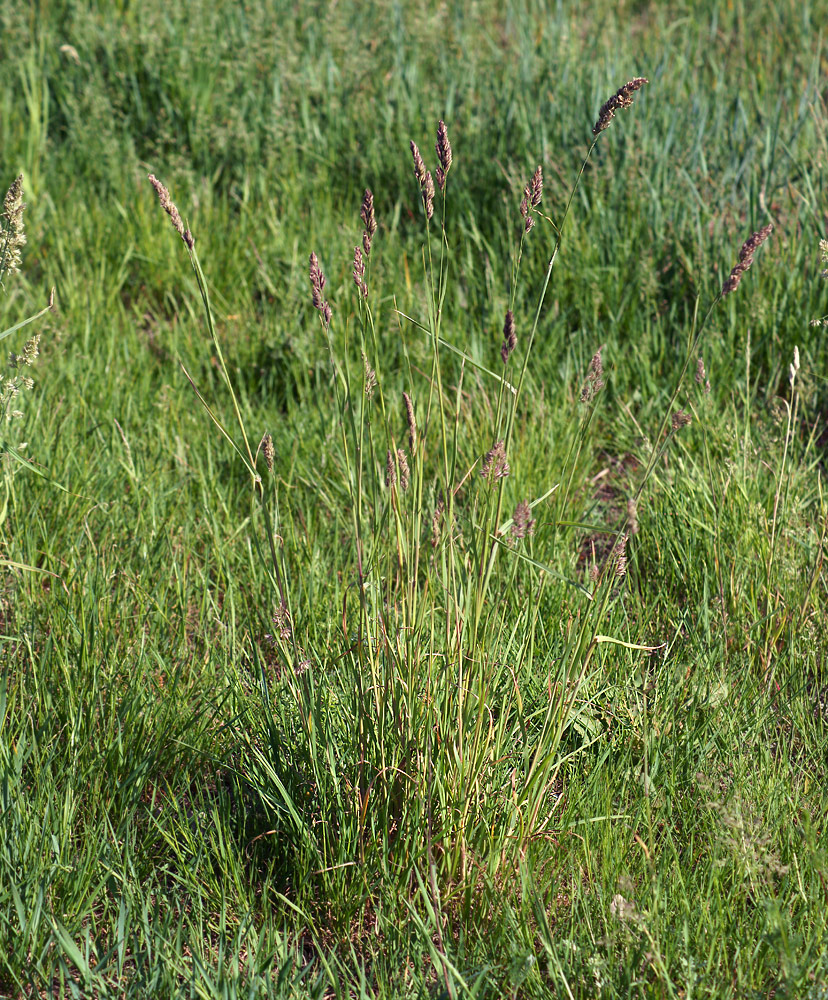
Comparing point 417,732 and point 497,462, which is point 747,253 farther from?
point 417,732

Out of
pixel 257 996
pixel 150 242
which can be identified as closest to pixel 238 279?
pixel 150 242

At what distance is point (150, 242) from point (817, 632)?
2686 mm

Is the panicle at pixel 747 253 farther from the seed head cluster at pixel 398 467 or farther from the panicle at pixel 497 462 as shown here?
the seed head cluster at pixel 398 467

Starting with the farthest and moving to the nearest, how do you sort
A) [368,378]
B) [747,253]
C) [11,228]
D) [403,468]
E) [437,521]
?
[11,228]
[437,521]
[403,468]
[368,378]
[747,253]

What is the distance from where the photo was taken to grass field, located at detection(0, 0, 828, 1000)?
143 cm

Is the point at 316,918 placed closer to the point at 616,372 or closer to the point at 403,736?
the point at 403,736

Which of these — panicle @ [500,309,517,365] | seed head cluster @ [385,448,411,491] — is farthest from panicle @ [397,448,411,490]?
panicle @ [500,309,517,365]

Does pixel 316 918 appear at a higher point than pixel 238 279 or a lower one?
lower

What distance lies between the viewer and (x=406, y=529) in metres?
1.56

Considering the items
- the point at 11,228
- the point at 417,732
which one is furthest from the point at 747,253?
the point at 11,228

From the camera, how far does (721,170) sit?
3322 mm

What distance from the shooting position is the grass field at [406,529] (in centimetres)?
143

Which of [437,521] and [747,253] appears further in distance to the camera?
[437,521]

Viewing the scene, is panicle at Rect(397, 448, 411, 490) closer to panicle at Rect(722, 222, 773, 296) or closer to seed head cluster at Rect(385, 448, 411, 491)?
seed head cluster at Rect(385, 448, 411, 491)
